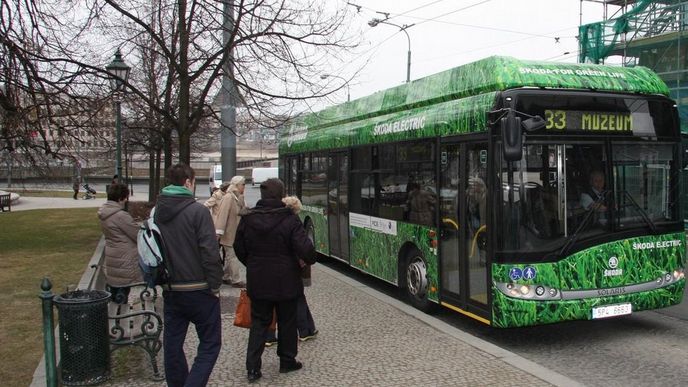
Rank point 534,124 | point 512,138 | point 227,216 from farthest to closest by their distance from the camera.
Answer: point 227,216 → point 534,124 → point 512,138

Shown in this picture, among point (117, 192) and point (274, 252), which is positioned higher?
point (117, 192)

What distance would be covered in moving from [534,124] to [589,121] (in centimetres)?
87

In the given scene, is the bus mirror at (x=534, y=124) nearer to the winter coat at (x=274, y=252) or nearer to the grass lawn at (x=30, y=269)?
the winter coat at (x=274, y=252)

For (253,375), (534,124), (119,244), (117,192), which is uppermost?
(534,124)

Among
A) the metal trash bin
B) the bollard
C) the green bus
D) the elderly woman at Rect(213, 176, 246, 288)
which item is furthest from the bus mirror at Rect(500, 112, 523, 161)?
the elderly woman at Rect(213, 176, 246, 288)

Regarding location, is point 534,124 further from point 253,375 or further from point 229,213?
point 229,213

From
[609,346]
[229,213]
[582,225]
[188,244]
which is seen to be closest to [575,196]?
[582,225]

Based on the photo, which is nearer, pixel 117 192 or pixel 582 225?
pixel 582 225

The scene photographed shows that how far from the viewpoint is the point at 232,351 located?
603 centimetres

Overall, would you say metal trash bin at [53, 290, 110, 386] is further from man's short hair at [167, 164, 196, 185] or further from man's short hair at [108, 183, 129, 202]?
man's short hair at [108, 183, 129, 202]

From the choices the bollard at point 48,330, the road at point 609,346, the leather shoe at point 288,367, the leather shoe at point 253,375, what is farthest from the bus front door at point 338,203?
the bollard at point 48,330

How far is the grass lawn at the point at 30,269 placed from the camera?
5.84 meters

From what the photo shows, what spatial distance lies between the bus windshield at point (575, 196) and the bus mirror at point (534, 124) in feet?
1.08

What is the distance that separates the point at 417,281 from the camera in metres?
7.94
